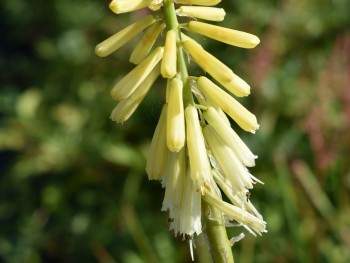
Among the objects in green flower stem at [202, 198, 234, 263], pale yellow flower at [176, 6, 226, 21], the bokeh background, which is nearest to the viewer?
green flower stem at [202, 198, 234, 263]

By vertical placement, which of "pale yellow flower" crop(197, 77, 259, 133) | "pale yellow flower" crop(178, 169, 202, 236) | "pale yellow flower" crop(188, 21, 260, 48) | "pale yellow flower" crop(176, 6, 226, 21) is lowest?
"pale yellow flower" crop(178, 169, 202, 236)

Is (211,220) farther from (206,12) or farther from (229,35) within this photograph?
(206,12)

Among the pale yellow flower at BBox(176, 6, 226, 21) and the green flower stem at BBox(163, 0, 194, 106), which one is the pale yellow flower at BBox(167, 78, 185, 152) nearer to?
the green flower stem at BBox(163, 0, 194, 106)

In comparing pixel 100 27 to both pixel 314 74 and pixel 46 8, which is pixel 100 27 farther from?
pixel 314 74

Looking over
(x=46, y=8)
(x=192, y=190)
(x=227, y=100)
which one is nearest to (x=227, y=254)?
(x=192, y=190)

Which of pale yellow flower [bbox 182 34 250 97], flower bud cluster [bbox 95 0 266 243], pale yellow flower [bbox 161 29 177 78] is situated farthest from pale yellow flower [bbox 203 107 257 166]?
pale yellow flower [bbox 161 29 177 78]

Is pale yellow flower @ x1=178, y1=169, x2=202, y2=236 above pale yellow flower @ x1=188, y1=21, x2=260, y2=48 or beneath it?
beneath

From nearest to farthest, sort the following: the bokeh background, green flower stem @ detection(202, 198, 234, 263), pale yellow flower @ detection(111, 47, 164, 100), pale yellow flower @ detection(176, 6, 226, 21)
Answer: green flower stem @ detection(202, 198, 234, 263)
pale yellow flower @ detection(111, 47, 164, 100)
pale yellow flower @ detection(176, 6, 226, 21)
the bokeh background

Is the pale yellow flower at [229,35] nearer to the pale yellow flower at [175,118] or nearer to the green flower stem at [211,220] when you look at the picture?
the green flower stem at [211,220]
